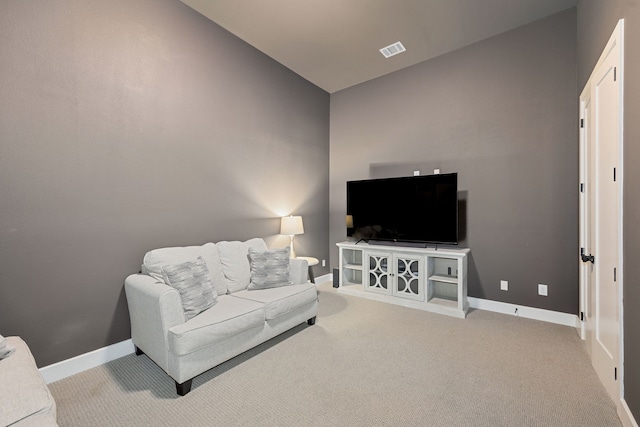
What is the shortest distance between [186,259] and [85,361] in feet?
3.45

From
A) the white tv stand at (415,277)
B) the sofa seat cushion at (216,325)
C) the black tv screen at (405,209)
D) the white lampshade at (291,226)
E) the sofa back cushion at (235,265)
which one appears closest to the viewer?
the sofa seat cushion at (216,325)

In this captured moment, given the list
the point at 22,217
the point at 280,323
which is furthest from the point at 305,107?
the point at 22,217

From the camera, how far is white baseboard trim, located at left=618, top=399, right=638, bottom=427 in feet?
5.02

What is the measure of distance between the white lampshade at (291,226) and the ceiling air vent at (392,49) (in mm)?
2495

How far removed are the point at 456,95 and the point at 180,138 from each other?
3.44m

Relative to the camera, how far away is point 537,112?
10.6 feet

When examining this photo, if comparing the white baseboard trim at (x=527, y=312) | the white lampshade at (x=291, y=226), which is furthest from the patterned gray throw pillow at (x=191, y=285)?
the white baseboard trim at (x=527, y=312)

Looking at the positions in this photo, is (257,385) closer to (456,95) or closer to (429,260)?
(429,260)

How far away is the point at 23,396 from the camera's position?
3.94ft

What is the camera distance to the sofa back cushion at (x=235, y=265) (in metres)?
2.93

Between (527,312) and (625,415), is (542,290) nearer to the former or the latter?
(527,312)

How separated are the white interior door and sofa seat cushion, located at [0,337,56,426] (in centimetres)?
298

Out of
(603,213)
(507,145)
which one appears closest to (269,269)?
(603,213)

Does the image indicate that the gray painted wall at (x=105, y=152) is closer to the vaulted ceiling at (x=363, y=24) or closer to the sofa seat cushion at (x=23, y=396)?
the vaulted ceiling at (x=363, y=24)
